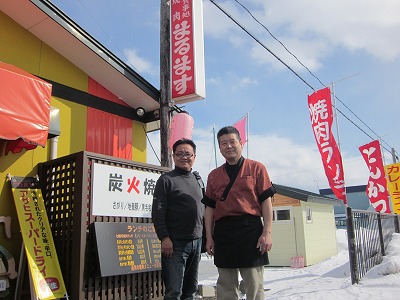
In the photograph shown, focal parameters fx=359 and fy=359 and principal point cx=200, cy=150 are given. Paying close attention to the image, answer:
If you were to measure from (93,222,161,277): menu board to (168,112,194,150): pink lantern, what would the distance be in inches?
88.9

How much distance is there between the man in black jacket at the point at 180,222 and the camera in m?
3.46

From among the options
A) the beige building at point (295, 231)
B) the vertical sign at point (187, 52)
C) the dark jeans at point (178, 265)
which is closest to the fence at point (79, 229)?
the dark jeans at point (178, 265)

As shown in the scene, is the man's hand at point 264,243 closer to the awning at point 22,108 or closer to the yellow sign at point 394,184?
the awning at point 22,108

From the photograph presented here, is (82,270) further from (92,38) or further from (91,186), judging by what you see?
(92,38)

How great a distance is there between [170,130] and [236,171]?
376 cm

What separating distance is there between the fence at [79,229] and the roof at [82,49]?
2239 millimetres

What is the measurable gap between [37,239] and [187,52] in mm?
4075

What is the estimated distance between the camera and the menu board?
426cm

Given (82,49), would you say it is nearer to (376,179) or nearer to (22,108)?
(22,108)

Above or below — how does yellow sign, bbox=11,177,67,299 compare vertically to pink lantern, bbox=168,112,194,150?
below

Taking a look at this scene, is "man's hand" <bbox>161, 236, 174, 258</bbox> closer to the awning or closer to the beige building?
the awning

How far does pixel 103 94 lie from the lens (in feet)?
22.4

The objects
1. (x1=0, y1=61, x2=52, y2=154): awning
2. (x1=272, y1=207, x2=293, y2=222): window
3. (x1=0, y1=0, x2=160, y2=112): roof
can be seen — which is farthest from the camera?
(x1=272, y1=207, x2=293, y2=222): window

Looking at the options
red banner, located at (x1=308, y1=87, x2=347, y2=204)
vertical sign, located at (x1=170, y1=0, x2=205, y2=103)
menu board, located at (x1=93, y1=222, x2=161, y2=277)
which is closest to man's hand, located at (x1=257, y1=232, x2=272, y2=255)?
menu board, located at (x1=93, y1=222, x2=161, y2=277)
